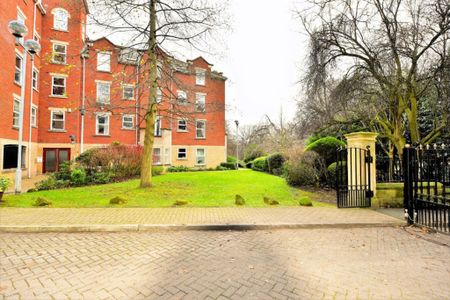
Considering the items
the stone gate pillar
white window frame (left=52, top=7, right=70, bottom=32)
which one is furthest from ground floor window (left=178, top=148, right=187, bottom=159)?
the stone gate pillar

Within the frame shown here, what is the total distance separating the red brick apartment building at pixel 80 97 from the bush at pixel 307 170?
16.6 feet

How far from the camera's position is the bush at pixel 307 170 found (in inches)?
503

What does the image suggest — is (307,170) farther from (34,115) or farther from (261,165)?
(34,115)

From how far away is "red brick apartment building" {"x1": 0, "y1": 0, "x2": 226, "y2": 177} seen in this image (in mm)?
12367

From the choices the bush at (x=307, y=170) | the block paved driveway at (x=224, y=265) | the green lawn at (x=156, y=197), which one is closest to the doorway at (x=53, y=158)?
the green lawn at (x=156, y=197)

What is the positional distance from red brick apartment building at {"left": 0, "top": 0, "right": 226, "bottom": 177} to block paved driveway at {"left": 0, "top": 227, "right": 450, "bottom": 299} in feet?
25.2

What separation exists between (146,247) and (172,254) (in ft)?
2.33

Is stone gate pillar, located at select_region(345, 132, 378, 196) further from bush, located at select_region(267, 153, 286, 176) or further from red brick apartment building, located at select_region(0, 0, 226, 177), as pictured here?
bush, located at select_region(267, 153, 286, 176)

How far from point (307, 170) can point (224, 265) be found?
9.88m

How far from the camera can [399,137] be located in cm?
1154

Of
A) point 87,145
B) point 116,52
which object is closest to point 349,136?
point 116,52

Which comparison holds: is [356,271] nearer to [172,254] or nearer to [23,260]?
[172,254]

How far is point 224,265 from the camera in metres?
4.02

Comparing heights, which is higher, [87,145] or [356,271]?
[87,145]
